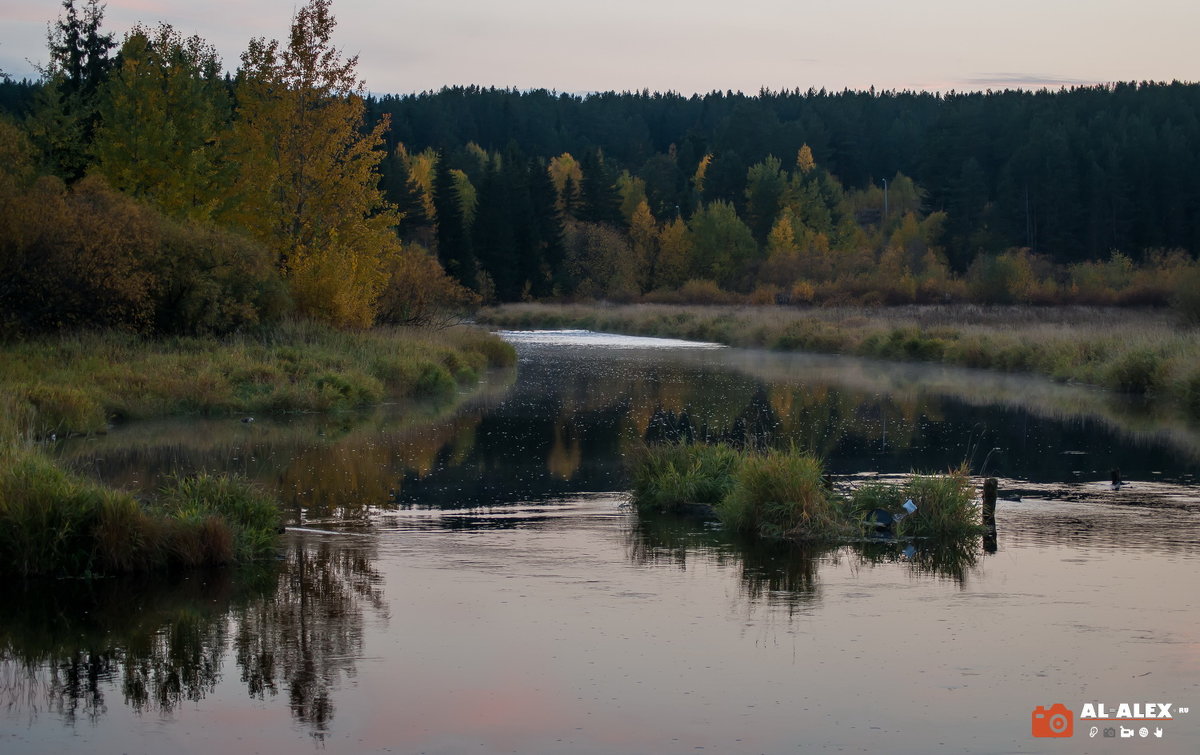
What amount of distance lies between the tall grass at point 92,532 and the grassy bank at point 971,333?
22.9m

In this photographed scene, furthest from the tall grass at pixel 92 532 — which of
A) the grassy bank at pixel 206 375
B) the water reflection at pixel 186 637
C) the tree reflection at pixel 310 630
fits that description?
the grassy bank at pixel 206 375

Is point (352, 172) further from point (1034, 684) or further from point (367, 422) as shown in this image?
point (1034, 684)

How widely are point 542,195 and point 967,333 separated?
59992 mm

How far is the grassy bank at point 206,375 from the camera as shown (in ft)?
75.9

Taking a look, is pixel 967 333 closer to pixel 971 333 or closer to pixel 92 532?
pixel 971 333

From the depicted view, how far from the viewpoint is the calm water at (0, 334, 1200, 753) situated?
849 centimetres

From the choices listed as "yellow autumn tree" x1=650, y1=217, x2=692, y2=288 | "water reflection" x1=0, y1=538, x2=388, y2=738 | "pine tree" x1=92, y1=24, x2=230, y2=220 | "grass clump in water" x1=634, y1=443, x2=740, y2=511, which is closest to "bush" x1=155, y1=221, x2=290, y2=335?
"pine tree" x1=92, y1=24, x2=230, y2=220

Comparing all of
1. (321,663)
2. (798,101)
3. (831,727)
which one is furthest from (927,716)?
(798,101)

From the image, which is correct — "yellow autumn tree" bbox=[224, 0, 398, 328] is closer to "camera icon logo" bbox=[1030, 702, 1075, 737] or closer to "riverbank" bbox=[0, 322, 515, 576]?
"riverbank" bbox=[0, 322, 515, 576]

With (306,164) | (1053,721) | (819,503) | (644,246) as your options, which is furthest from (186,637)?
(644,246)

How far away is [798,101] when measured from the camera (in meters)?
170

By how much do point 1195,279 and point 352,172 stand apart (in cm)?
2647

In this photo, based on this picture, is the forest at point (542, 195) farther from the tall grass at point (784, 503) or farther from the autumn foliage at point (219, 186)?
the tall grass at point (784, 503)

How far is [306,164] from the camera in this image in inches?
1442
